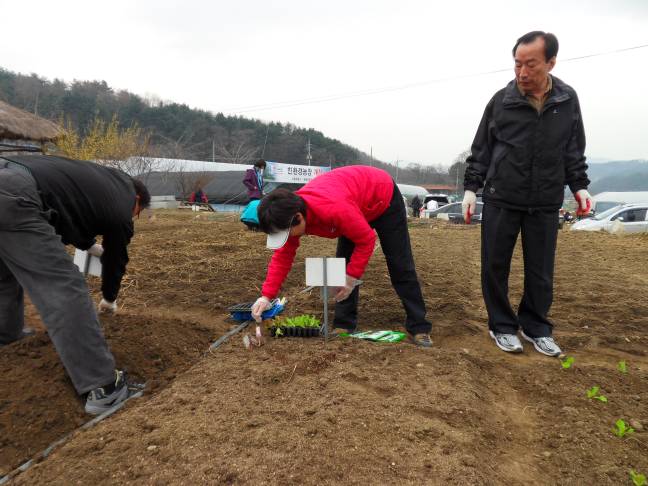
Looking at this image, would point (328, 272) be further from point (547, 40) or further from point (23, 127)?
point (23, 127)

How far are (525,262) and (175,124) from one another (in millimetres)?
48245

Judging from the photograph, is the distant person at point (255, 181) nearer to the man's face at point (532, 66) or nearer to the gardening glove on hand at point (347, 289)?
the gardening glove on hand at point (347, 289)

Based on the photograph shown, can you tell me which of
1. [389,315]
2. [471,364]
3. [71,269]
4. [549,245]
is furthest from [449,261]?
[71,269]

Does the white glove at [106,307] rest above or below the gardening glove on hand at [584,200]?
below

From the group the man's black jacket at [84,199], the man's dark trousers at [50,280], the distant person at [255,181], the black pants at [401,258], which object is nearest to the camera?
the man's dark trousers at [50,280]

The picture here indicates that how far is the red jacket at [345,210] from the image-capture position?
2430mm

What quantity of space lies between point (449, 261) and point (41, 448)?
552cm

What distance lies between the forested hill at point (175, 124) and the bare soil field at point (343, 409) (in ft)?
105

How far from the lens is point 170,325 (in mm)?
3068

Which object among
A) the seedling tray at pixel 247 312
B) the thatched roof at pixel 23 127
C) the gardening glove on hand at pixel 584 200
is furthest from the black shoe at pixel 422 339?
the thatched roof at pixel 23 127

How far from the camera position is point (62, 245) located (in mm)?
2082

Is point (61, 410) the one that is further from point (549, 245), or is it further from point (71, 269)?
point (549, 245)

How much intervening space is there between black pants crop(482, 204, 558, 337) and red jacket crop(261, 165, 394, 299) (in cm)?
73

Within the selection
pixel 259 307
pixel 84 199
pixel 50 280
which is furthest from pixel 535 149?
pixel 50 280
